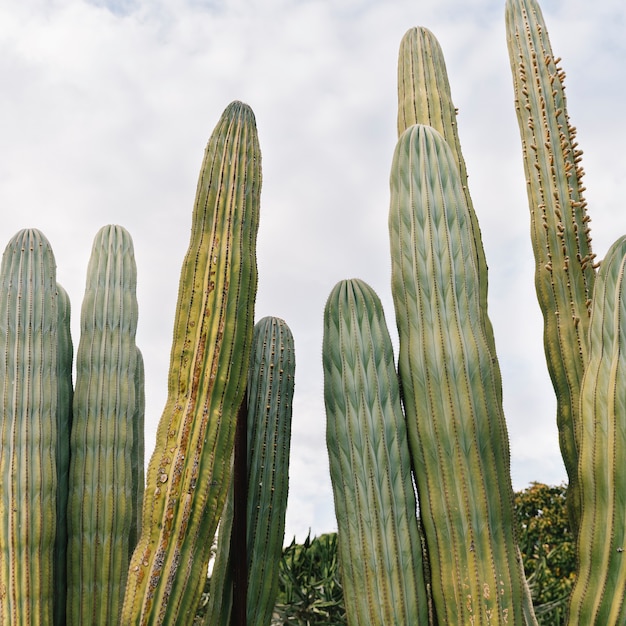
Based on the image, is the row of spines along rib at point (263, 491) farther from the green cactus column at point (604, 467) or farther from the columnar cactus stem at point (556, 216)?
the green cactus column at point (604, 467)

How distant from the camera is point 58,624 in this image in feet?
15.2

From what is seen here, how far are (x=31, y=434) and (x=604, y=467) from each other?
2.93m

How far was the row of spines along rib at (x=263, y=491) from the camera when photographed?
4.49 m

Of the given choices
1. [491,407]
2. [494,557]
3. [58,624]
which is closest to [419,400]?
[491,407]

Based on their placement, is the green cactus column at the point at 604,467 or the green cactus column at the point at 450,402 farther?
the green cactus column at the point at 450,402

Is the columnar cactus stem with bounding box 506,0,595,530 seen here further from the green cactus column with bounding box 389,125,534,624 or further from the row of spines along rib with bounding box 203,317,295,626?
the row of spines along rib with bounding box 203,317,295,626

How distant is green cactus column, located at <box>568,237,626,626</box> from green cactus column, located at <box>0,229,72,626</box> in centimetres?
269

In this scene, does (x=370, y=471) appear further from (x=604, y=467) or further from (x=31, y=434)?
(x=31, y=434)

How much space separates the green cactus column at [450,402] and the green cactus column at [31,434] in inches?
81.7

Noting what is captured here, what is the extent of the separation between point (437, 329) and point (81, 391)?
7.44 feet

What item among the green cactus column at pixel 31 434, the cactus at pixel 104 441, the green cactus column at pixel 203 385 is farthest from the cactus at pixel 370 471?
the green cactus column at pixel 31 434

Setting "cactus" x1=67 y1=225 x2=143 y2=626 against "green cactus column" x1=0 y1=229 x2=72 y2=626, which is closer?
"green cactus column" x1=0 y1=229 x2=72 y2=626

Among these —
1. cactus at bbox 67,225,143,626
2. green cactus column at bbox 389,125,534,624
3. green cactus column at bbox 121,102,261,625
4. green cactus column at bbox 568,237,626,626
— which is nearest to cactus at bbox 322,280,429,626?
green cactus column at bbox 389,125,534,624

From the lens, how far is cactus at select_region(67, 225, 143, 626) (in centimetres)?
454
